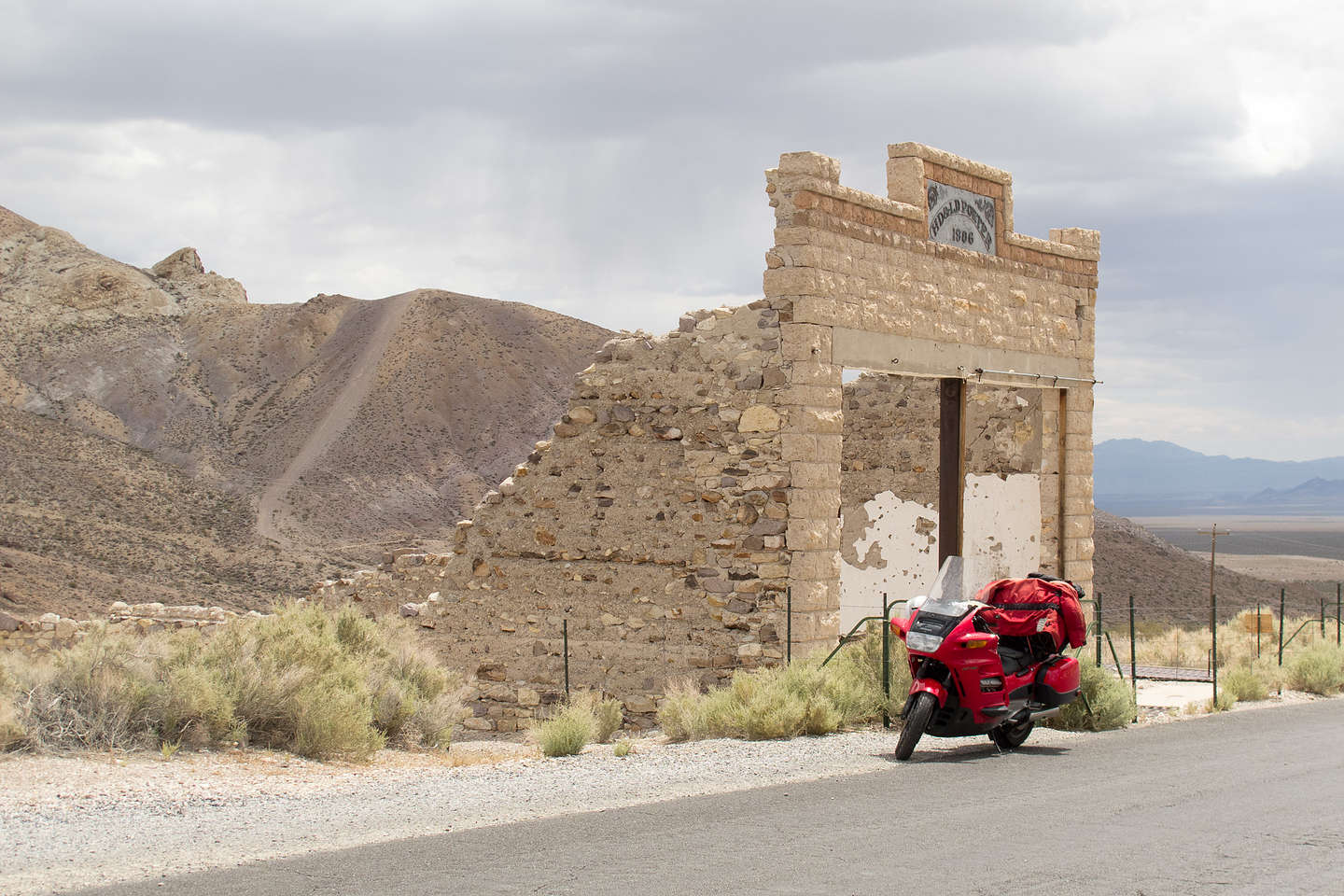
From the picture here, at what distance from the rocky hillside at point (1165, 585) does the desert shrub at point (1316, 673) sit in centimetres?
2268

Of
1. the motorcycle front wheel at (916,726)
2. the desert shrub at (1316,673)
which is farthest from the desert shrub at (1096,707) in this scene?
the desert shrub at (1316,673)

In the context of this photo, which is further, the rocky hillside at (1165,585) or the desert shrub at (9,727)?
the rocky hillside at (1165,585)

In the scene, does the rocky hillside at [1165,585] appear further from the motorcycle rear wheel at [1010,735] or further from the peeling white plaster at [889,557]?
the motorcycle rear wheel at [1010,735]

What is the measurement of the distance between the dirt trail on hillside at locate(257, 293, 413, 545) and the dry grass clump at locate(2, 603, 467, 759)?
40.8 metres

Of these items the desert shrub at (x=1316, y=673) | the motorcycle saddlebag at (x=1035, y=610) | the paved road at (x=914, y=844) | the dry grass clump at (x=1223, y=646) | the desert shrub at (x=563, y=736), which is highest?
the motorcycle saddlebag at (x=1035, y=610)

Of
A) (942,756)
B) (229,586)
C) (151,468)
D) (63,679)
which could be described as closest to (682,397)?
(942,756)

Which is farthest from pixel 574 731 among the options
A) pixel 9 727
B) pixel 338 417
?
pixel 338 417

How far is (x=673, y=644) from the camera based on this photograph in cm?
1508

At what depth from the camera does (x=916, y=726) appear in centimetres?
955

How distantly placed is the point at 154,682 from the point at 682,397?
272 inches

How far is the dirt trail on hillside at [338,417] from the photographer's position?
5647cm

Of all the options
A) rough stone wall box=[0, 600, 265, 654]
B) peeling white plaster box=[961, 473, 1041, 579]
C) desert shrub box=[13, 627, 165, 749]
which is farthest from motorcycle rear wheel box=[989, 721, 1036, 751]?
rough stone wall box=[0, 600, 265, 654]

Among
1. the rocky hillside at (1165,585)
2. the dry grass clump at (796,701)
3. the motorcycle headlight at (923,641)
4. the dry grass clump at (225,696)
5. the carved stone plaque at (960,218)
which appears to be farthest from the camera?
the rocky hillside at (1165,585)

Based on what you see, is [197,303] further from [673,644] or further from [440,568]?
[673,644]
